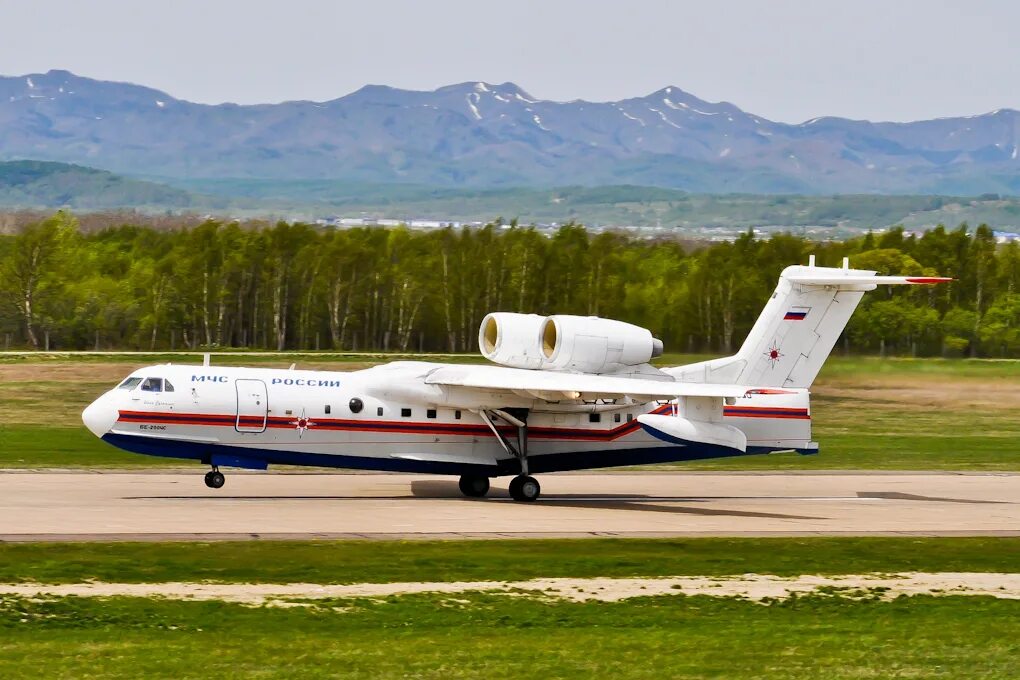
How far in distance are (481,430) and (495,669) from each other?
15.2m

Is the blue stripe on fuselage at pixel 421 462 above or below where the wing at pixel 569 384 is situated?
below

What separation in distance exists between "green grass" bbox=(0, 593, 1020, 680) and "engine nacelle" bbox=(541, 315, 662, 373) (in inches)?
426

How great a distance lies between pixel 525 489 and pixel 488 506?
1.22m

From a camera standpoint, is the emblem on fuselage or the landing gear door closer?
the landing gear door

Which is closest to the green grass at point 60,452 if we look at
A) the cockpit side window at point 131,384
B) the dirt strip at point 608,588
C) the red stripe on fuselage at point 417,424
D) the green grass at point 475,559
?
the cockpit side window at point 131,384

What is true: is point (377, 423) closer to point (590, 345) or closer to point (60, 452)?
point (590, 345)

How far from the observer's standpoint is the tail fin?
31.7 meters

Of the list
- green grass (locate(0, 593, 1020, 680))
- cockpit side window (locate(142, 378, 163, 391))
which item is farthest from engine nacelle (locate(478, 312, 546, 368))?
green grass (locate(0, 593, 1020, 680))

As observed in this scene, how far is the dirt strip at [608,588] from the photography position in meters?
18.6

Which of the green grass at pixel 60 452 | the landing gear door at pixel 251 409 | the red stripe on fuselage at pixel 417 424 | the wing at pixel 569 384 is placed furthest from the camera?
the green grass at pixel 60 452

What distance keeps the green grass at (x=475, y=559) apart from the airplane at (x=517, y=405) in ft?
14.5

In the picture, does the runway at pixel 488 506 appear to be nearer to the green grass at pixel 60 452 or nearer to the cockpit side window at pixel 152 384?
the cockpit side window at pixel 152 384

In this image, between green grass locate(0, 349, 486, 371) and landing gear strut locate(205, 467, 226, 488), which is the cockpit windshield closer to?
landing gear strut locate(205, 467, 226, 488)

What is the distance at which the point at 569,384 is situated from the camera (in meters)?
28.4
